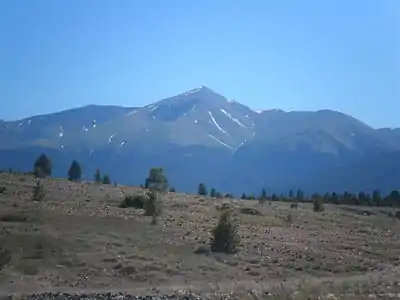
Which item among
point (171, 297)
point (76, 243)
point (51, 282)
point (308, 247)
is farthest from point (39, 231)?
point (171, 297)

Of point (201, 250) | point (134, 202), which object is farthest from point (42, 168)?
point (201, 250)

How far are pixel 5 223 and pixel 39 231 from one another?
386 centimetres

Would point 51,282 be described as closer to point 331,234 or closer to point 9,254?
point 9,254

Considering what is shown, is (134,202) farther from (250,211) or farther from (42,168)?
(42,168)

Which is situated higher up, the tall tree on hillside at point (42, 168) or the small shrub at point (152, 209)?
the tall tree on hillside at point (42, 168)

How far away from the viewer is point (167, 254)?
3856 cm

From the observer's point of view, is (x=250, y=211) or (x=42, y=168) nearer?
(x=250, y=211)

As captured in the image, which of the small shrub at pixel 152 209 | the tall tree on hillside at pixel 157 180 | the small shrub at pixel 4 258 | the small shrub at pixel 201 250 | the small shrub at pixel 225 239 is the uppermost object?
the tall tree on hillside at pixel 157 180

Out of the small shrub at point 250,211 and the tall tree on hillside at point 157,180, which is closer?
the small shrub at point 250,211

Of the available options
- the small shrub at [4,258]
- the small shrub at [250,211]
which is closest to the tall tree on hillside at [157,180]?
the small shrub at [250,211]

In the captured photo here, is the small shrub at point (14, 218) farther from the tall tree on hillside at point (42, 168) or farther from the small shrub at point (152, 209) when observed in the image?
the tall tree on hillside at point (42, 168)

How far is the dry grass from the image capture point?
30578 millimetres

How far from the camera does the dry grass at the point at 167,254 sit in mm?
30578

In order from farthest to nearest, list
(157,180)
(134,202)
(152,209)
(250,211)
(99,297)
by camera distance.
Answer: (157,180), (250,211), (134,202), (152,209), (99,297)
